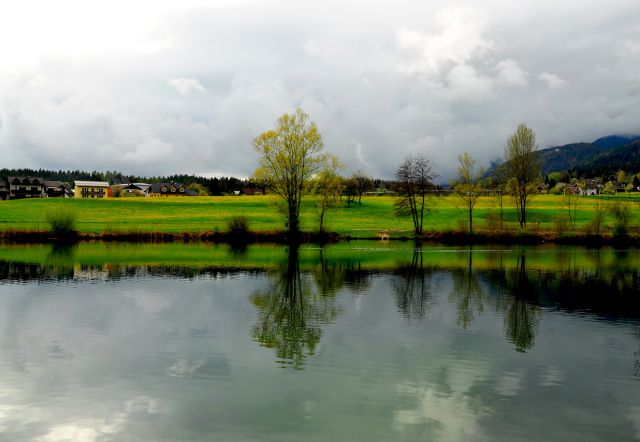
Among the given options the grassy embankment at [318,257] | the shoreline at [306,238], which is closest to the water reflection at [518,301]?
the grassy embankment at [318,257]

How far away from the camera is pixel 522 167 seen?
307ft

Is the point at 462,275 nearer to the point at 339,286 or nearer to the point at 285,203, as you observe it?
the point at 339,286

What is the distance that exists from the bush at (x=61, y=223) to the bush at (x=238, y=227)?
21.9 meters

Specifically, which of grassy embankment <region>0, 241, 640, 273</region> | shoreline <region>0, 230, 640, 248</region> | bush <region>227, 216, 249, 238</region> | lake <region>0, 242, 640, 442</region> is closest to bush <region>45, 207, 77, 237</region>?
shoreline <region>0, 230, 640, 248</region>

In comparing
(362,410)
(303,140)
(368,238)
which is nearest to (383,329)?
(362,410)

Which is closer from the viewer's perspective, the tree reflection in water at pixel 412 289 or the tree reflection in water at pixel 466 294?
the tree reflection in water at pixel 466 294

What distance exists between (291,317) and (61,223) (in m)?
61.3

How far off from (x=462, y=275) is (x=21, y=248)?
5251cm

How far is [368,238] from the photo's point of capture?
88500 millimetres

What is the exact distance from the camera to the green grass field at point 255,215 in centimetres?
8988

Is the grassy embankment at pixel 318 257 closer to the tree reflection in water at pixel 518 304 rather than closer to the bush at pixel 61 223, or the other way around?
the bush at pixel 61 223

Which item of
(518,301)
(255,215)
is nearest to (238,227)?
(255,215)

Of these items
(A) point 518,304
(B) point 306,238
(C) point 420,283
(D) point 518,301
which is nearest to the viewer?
(A) point 518,304

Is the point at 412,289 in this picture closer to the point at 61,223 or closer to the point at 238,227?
the point at 238,227
